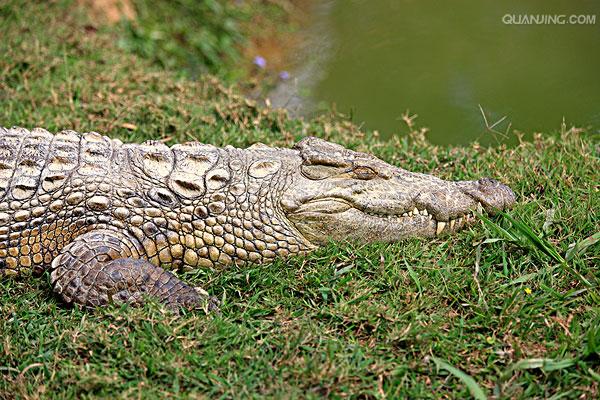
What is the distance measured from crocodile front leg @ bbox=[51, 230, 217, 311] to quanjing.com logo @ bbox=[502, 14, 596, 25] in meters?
5.62

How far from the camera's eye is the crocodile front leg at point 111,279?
3.65m

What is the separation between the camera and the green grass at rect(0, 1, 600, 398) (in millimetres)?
3170

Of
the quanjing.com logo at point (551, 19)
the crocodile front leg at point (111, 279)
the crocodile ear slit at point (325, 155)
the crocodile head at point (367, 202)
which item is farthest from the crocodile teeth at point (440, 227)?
the quanjing.com logo at point (551, 19)

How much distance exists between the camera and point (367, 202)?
13.2 ft

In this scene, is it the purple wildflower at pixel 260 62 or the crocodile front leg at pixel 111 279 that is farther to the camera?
the purple wildflower at pixel 260 62

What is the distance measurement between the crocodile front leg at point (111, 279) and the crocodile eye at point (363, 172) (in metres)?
1.09

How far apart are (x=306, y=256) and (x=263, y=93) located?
133 inches

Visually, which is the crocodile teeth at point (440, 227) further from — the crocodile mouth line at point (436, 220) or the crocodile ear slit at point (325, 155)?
the crocodile ear slit at point (325, 155)

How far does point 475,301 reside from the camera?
11.9ft

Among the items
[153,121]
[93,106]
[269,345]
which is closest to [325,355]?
[269,345]

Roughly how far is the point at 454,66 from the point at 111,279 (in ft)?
15.7

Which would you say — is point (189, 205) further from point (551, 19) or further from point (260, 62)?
point (551, 19)

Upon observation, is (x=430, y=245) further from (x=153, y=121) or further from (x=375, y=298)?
(x=153, y=121)

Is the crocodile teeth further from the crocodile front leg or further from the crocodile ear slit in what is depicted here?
the crocodile front leg
